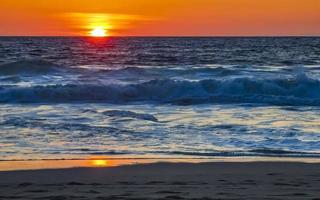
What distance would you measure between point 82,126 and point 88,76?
14.5 metres

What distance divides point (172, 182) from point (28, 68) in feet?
77.3

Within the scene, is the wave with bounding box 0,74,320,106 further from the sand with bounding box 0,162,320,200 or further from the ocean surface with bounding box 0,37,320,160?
the sand with bounding box 0,162,320,200

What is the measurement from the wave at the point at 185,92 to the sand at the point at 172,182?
35.5 ft

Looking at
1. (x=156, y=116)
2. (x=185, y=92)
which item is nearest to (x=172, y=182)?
(x=156, y=116)

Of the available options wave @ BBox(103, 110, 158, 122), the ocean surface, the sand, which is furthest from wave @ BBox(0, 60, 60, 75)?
the sand

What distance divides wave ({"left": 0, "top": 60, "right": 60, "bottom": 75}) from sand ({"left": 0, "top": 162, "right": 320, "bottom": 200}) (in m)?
21.5

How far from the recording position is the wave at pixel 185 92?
64.8 feet

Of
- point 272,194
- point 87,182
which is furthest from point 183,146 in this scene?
point 272,194

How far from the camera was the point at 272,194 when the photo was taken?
6.18 m

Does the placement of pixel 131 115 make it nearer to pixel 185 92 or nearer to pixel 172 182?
pixel 185 92

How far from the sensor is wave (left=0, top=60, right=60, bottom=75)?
28861mm

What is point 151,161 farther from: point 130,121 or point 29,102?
point 29,102

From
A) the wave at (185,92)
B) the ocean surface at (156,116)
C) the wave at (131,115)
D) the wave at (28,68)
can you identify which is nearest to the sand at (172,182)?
the ocean surface at (156,116)

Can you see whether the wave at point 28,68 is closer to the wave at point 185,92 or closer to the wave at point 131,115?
the wave at point 185,92
